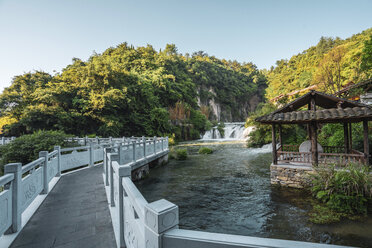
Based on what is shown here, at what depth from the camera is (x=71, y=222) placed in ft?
13.0

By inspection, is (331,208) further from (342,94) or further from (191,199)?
(342,94)

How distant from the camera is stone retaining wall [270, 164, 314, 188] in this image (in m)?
8.14

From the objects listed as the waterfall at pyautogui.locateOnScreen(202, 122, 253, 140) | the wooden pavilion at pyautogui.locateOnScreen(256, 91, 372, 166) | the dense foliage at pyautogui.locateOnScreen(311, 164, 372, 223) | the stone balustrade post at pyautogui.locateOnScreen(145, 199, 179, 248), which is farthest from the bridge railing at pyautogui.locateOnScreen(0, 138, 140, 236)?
the waterfall at pyautogui.locateOnScreen(202, 122, 253, 140)

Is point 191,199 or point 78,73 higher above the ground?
point 78,73

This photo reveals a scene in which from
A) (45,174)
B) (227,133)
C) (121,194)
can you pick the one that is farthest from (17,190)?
(227,133)

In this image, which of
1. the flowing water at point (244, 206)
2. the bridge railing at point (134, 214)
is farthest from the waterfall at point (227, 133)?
the bridge railing at point (134, 214)

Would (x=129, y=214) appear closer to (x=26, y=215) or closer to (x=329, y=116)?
(x=26, y=215)

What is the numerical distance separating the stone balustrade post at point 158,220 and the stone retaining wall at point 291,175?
808 centimetres

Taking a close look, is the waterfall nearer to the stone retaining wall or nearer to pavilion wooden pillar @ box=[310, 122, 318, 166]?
the stone retaining wall

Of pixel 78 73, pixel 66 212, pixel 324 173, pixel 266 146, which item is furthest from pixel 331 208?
pixel 78 73

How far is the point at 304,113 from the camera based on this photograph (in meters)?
8.22

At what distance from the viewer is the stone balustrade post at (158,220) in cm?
141

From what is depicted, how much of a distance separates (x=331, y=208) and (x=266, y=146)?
52.2 feet

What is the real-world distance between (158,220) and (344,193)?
7.36 m
